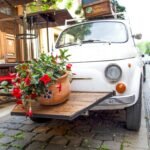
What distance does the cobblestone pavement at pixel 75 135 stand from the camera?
9.54 feet

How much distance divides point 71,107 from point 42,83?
15.7 inches

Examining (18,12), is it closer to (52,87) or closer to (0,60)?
(0,60)

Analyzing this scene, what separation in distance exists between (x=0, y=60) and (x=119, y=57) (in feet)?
18.7

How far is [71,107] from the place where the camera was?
2516 mm

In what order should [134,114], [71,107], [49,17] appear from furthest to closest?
[49,17], [134,114], [71,107]

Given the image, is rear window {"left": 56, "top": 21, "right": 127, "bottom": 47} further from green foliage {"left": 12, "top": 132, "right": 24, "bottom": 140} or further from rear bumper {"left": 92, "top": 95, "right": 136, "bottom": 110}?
green foliage {"left": 12, "top": 132, "right": 24, "bottom": 140}

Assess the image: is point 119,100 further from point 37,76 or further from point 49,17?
point 49,17

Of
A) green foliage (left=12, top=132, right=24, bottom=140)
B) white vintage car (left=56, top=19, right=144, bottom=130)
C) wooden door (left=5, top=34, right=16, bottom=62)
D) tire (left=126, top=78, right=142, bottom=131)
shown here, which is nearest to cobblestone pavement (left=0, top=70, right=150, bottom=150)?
green foliage (left=12, top=132, right=24, bottom=140)

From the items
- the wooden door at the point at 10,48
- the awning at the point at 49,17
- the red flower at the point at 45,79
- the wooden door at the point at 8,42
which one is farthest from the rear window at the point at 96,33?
the wooden door at the point at 10,48

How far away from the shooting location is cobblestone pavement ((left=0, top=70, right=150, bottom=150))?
2.91m

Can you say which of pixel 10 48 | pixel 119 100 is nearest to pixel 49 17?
pixel 10 48

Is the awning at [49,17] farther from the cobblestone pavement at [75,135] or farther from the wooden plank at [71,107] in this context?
the wooden plank at [71,107]

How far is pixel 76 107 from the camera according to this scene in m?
2.49

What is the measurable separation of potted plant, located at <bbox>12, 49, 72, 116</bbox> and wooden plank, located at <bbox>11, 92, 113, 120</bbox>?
7 centimetres
